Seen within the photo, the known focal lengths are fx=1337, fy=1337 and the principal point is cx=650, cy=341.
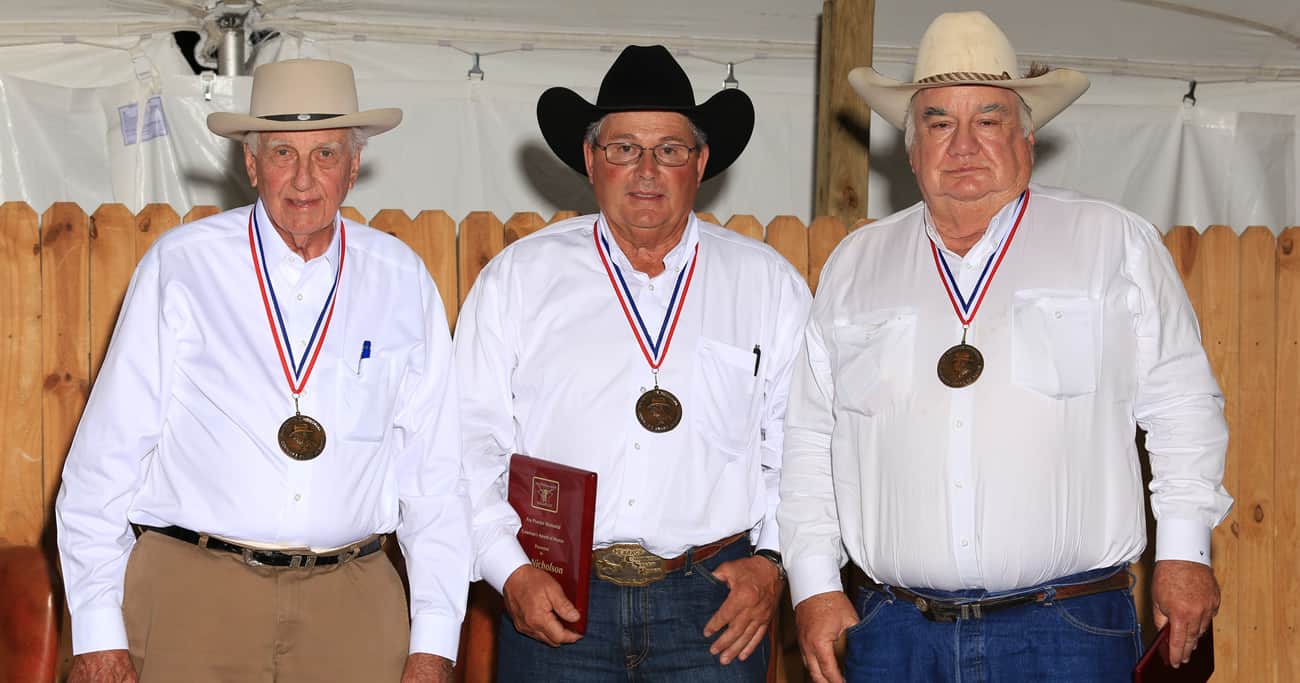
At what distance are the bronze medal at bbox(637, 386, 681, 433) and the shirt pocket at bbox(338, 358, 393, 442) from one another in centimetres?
63

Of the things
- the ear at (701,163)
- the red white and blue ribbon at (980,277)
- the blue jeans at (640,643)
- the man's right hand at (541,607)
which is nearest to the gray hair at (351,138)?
the ear at (701,163)

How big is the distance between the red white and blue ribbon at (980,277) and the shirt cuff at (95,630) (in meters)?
2.04

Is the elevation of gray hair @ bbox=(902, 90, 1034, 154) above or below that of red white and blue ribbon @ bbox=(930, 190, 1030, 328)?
above

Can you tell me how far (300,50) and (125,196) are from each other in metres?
0.99

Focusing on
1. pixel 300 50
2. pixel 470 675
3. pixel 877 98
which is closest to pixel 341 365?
pixel 877 98

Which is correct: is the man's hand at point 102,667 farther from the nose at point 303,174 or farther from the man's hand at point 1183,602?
the man's hand at point 1183,602

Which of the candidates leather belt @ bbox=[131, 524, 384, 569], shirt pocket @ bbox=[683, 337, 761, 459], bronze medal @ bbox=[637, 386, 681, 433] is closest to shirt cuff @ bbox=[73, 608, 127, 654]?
leather belt @ bbox=[131, 524, 384, 569]

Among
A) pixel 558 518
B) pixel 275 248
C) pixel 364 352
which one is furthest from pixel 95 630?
pixel 558 518

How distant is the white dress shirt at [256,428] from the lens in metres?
2.99

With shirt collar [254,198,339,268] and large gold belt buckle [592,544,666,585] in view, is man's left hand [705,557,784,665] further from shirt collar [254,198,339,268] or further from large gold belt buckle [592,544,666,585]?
shirt collar [254,198,339,268]

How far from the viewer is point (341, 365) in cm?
317

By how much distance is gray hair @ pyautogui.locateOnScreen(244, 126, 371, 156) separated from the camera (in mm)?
3281

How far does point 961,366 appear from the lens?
311 centimetres

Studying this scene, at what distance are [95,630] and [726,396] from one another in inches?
62.4
